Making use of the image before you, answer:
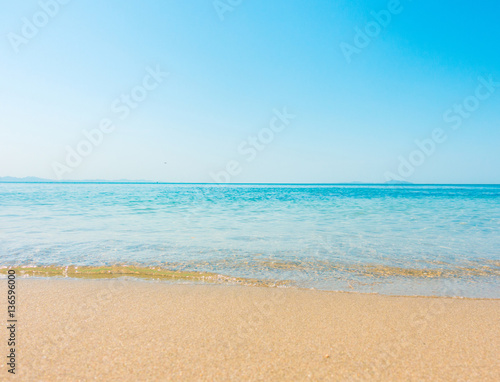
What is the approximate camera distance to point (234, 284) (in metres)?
5.31

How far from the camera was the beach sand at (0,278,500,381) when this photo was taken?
268 cm

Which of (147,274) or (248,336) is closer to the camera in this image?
(248,336)

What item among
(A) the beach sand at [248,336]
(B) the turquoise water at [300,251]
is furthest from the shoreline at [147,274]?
(A) the beach sand at [248,336]

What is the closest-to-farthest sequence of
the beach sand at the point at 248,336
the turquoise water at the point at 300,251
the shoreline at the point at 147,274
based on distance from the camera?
the beach sand at the point at 248,336, the shoreline at the point at 147,274, the turquoise water at the point at 300,251

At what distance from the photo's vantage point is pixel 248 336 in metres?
3.29

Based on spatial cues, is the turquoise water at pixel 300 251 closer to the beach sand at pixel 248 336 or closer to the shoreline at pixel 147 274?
the shoreline at pixel 147 274

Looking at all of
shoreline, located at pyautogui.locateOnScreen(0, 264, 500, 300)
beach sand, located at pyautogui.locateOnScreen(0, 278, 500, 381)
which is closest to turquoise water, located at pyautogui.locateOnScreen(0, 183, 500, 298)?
shoreline, located at pyautogui.locateOnScreen(0, 264, 500, 300)

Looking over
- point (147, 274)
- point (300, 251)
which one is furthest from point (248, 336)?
point (300, 251)

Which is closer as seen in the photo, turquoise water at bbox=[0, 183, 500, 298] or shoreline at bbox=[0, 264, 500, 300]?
shoreline at bbox=[0, 264, 500, 300]

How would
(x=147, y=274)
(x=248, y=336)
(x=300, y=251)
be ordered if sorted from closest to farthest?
(x=248, y=336) → (x=147, y=274) → (x=300, y=251)

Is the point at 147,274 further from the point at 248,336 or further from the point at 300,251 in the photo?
the point at 300,251

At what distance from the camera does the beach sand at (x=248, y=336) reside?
2682 mm

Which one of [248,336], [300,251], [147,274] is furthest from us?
[300,251]

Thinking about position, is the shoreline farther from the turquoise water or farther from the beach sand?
the beach sand
